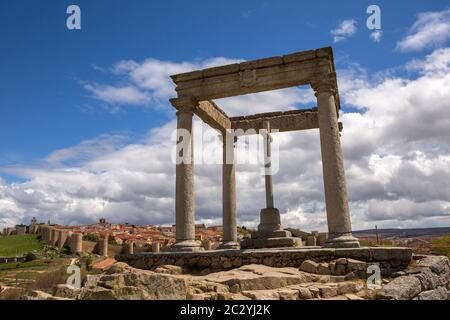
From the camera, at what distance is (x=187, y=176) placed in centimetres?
1578

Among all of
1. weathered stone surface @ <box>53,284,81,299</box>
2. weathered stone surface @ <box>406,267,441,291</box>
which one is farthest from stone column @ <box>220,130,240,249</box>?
weathered stone surface @ <box>53,284,81,299</box>

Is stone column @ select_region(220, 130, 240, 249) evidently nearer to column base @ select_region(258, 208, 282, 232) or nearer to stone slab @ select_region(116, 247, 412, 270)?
column base @ select_region(258, 208, 282, 232)

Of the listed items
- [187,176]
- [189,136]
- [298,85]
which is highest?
[298,85]

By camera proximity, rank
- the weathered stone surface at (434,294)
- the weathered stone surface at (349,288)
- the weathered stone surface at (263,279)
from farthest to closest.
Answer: the weathered stone surface at (434,294)
the weathered stone surface at (263,279)
the weathered stone surface at (349,288)

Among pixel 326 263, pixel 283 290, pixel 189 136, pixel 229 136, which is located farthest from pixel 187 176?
pixel 283 290

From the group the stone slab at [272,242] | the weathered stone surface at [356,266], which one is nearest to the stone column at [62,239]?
the stone slab at [272,242]

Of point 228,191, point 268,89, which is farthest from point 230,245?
point 268,89

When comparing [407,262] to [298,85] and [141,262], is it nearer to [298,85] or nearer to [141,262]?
[298,85]

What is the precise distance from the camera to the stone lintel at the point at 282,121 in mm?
20562

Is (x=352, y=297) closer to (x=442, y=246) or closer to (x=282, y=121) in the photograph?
(x=282, y=121)

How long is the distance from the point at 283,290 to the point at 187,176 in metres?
7.90

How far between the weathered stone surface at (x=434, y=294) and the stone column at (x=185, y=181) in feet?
26.0

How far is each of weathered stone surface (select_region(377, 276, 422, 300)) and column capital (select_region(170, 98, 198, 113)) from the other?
10.4m

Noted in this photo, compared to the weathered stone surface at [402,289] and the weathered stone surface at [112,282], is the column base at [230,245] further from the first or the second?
the weathered stone surface at [112,282]
